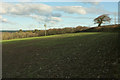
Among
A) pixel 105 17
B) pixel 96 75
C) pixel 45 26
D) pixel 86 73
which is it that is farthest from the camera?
pixel 45 26

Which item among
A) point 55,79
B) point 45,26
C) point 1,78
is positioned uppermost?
point 45,26

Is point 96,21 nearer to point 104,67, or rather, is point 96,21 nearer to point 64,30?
point 64,30

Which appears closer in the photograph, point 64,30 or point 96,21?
point 96,21

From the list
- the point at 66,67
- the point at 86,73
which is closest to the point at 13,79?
the point at 66,67

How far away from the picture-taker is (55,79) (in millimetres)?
6680

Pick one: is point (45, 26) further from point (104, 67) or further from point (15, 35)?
point (104, 67)

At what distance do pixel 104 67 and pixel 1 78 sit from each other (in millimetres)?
7338

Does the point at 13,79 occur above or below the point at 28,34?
Answer: below

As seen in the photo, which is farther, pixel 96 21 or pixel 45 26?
pixel 45 26

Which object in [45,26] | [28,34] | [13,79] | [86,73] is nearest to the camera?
[86,73]

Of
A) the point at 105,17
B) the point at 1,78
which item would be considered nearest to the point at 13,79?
the point at 1,78

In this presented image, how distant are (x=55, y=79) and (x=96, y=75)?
91.6 inches

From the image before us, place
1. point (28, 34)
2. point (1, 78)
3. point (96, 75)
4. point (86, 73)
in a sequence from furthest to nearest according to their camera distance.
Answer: point (28, 34) < point (1, 78) < point (86, 73) < point (96, 75)

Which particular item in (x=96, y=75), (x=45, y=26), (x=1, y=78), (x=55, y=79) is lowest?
(x=1, y=78)
